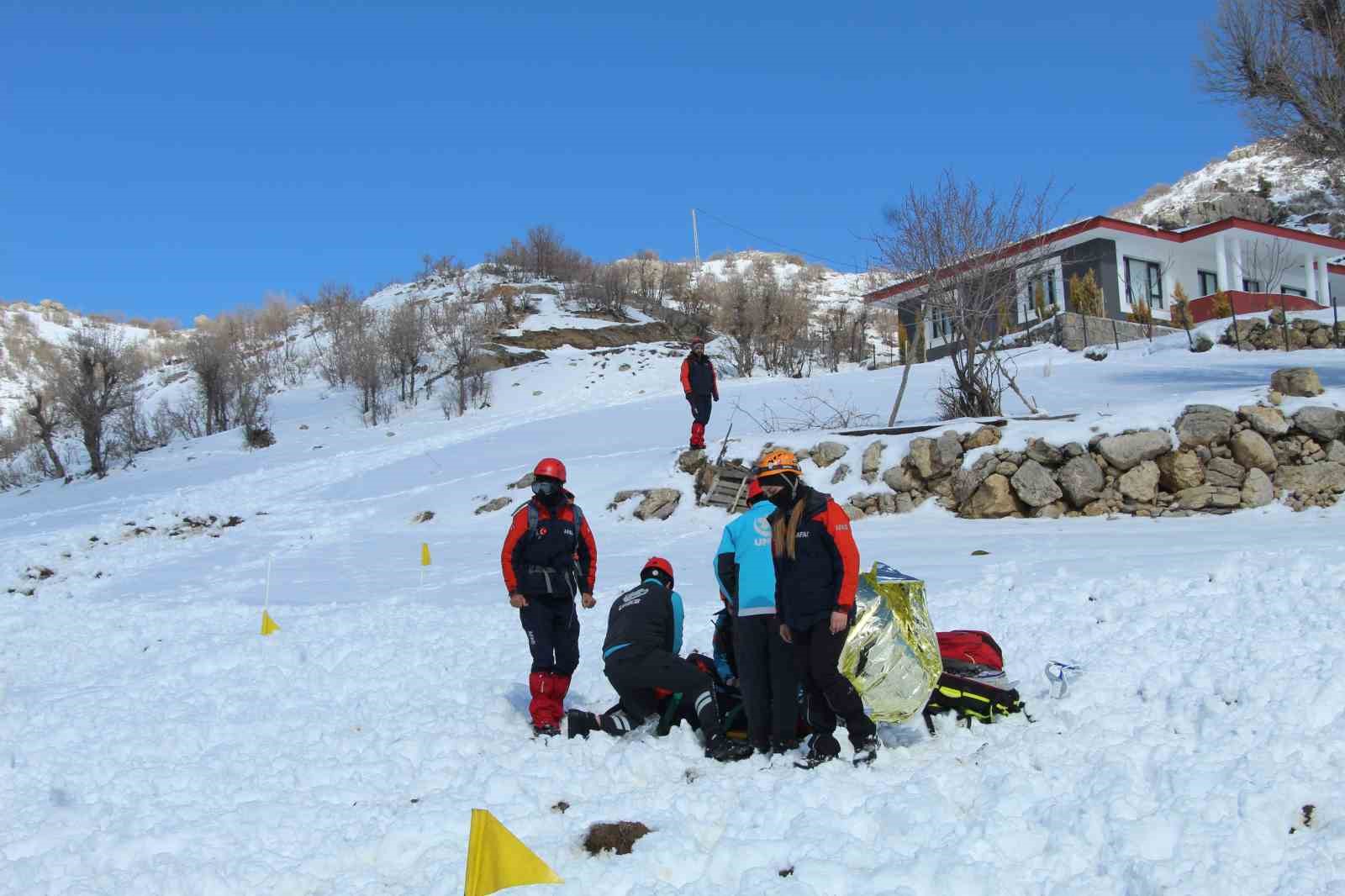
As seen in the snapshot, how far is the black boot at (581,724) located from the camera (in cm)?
555

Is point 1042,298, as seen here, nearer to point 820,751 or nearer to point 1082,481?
point 1082,481

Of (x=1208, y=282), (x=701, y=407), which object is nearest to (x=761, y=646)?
(x=701, y=407)

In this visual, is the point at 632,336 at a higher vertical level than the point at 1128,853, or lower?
higher

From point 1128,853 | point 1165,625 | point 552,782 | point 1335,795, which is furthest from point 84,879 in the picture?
point 1165,625

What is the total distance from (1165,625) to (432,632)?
609 cm

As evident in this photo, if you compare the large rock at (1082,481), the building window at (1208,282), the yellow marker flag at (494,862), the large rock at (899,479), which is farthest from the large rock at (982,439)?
the building window at (1208,282)

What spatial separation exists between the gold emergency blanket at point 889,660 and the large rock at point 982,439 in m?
8.35

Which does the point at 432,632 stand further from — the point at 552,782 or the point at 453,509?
the point at 453,509

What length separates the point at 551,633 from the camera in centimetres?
597

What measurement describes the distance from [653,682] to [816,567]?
4.39 feet

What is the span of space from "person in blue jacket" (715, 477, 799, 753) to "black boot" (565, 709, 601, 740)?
3.28 feet

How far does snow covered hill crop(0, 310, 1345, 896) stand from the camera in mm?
3795

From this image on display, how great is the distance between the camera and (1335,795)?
381 cm

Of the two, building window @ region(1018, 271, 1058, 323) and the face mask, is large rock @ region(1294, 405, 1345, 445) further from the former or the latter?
building window @ region(1018, 271, 1058, 323)
